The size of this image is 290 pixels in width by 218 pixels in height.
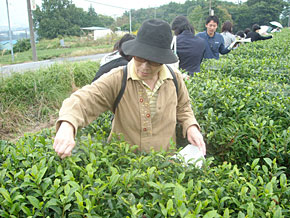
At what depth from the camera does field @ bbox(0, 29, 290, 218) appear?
4.31ft

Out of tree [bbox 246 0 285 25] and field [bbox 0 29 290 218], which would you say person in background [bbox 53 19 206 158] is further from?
tree [bbox 246 0 285 25]

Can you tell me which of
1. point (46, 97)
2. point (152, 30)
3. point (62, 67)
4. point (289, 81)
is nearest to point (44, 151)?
point (152, 30)

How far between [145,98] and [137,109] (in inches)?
3.9

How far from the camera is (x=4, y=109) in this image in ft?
18.5

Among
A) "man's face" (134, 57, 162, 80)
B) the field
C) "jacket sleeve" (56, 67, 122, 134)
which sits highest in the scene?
"man's face" (134, 57, 162, 80)

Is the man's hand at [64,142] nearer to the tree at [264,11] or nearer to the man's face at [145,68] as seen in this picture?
the man's face at [145,68]

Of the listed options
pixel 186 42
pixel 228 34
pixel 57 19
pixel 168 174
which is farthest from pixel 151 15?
pixel 168 174

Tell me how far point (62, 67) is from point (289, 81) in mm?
5563

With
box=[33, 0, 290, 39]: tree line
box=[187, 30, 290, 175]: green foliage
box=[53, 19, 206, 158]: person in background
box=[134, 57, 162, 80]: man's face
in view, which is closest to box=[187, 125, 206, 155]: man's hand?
box=[53, 19, 206, 158]: person in background

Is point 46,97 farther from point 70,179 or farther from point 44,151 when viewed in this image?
point 70,179

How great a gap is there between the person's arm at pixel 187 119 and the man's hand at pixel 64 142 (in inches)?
35.8

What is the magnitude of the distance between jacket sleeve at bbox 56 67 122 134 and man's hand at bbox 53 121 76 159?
0.05 meters

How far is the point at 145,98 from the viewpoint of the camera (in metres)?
2.00

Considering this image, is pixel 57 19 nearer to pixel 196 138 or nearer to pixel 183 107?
pixel 183 107
